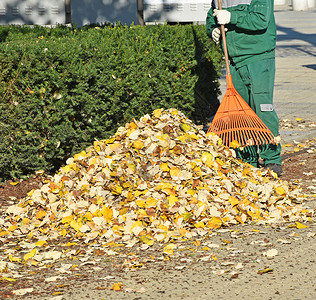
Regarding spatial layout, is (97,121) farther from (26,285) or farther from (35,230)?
(26,285)

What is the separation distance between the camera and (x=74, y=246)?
5.37 m

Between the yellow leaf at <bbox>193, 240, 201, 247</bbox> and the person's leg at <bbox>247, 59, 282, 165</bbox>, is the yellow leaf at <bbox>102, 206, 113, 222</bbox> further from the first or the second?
the person's leg at <bbox>247, 59, 282, 165</bbox>

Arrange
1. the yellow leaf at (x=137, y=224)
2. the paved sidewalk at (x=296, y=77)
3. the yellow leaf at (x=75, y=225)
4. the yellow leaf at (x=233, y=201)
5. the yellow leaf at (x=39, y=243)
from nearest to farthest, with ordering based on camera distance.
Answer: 1. the yellow leaf at (x=39, y=243)
2. the yellow leaf at (x=137, y=224)
3. the yellow leaf at (x=75, y=225)
4. the yellow leaf at (x=233, y=201)
5. the paved sidewalk at (x=296, y=77)

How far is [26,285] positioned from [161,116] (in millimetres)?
2786

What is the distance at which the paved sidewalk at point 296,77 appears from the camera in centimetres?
1046

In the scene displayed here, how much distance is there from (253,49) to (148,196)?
2110 millimetres

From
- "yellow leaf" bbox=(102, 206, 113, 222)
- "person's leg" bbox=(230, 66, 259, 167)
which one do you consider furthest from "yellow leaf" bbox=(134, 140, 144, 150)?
"person's leg" bbox=(230, 66, 259, 167)

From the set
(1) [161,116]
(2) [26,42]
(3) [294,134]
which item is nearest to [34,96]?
(2) [26,42]

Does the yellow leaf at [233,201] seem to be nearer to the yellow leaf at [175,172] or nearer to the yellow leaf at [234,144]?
the yellow leaf at [175,172]


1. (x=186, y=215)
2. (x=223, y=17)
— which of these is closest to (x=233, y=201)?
(x=186, y=215)

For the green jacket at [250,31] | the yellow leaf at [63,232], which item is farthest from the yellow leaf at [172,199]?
the green jacket at [250,31]

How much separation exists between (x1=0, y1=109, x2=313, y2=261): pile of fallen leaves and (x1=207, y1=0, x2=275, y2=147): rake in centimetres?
37

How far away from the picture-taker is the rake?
694cm

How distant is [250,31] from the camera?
7.00 m
